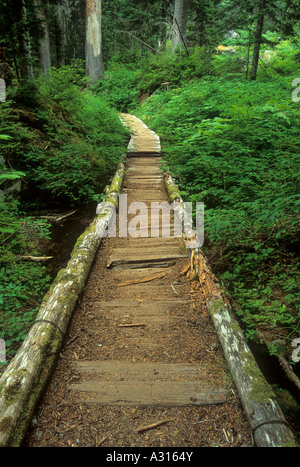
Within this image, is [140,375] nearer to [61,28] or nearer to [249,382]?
[249,382]

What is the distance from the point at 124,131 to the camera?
1082 cm

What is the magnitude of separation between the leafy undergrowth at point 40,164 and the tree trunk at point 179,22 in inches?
453

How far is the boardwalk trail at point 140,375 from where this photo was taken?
2.04 metres

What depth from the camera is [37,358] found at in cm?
240

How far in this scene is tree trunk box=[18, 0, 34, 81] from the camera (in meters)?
6.41

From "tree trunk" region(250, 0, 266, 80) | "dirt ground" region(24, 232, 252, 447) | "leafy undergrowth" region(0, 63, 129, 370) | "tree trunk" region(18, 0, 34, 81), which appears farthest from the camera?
"tree trunk" region(250, 0, 266, 80)

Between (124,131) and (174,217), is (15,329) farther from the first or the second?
(124,131)

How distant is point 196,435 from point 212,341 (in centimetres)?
96

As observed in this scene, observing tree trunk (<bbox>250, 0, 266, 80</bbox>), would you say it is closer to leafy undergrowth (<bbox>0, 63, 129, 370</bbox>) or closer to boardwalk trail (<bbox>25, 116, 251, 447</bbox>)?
leafy undergrowth (<bbox>0, 63, 129, 370</bbox>)

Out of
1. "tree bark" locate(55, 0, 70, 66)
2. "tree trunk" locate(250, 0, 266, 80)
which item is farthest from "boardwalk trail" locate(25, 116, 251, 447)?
"tree bark" locate(55, 0, 70, 66)

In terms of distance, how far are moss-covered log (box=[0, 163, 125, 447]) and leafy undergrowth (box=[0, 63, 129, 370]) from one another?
0.86 metres

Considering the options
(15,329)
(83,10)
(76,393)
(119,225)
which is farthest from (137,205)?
(83,10)

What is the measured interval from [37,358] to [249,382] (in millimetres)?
1766

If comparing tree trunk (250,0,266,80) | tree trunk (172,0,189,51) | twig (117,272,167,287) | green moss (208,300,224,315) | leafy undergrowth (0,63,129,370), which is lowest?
twig (117,272,167,287)
